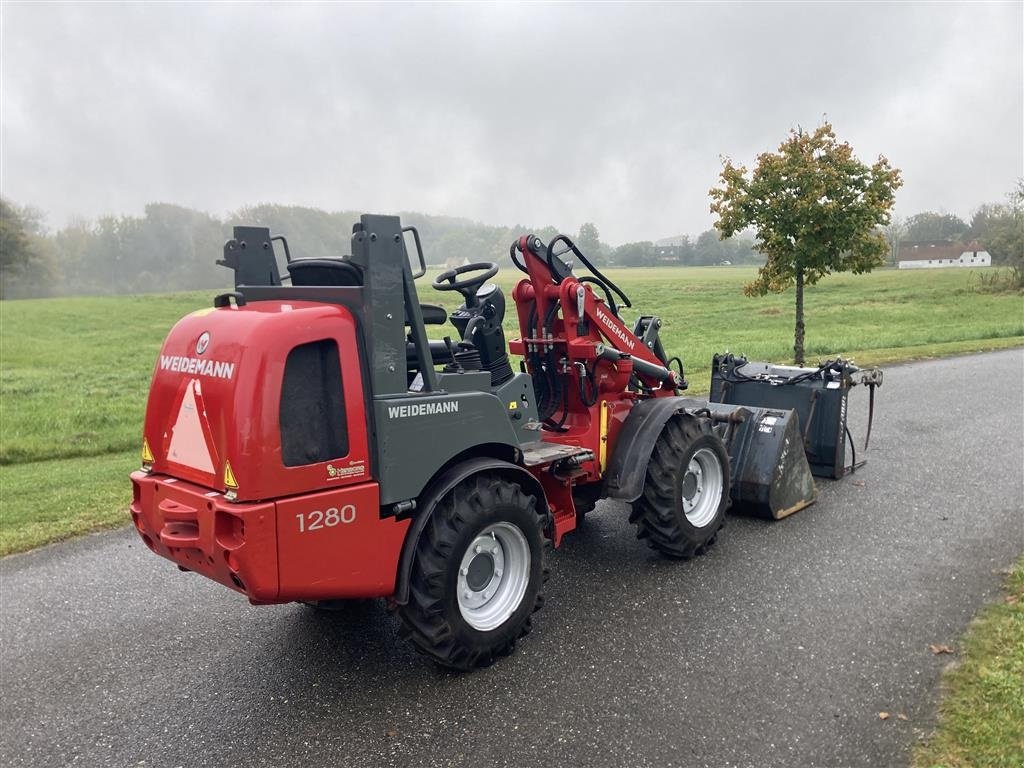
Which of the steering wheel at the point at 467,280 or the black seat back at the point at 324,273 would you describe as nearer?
the black seat back at the point at 324,273

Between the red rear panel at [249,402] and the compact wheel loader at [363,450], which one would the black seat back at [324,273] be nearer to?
the compact wheel loader at [363,450]

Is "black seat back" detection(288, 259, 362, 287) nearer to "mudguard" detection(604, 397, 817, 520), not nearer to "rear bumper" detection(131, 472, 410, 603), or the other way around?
"rear bumper" detection(131, 472, 410, 603)

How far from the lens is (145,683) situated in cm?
405

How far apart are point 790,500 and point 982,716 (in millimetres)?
2961

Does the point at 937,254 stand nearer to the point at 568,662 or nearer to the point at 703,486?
the point at 703,486

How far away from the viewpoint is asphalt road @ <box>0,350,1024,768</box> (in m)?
3.43

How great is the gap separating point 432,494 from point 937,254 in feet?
319

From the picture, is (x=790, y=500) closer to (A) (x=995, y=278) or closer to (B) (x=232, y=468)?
(B) (x=232, y=468)

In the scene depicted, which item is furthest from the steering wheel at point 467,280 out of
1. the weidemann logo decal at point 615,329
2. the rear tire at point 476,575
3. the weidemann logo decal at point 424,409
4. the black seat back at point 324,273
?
the rear tire at point 476,575

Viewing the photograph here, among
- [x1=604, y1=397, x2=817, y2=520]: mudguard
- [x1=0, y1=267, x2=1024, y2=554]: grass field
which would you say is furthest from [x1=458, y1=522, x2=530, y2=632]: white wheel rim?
[x1=0, y1=267, x2=1024, y2=554]: grass field

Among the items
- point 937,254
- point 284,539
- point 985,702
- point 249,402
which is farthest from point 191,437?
point 937,254

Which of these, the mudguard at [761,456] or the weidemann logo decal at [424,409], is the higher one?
the weidemann logo decal at [424,409]

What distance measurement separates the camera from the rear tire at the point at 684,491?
526 centimetres

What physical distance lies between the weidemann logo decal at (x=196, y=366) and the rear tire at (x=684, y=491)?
3007 millimetres
